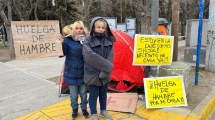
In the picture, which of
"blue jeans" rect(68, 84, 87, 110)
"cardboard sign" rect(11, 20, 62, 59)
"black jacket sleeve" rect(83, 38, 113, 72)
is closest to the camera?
"black jacket sleeve" rect(83, 38, 113, 72)

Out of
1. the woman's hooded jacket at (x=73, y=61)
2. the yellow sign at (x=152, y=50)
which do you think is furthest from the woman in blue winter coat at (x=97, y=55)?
the yellow sign at (x=152, y=50)

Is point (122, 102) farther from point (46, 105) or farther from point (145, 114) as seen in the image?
point (46, 105)

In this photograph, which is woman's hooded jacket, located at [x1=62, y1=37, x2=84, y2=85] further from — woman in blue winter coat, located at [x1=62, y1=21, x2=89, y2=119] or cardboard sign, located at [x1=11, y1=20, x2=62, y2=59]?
cardboard sign, located at [x1=11, y1=20, x2=62, y2=59]

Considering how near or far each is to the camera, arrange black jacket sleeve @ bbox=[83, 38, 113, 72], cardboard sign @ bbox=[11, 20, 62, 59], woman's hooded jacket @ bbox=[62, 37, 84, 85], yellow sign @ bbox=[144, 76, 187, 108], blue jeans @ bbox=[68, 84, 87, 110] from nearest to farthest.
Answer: black jacket sleeve @ bbox=[83, 38, 113, 72] < woman's hooded jacket @ bbox=[62, 37, 84, 85] < blue jeans @ bbox=[68, 84, 87, 110] < yellow sign @ bbox=[144, 76, 187, 108] < cardboard sign @ bbox=[11, 20, 62, 59]

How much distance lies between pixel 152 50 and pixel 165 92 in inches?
30.5

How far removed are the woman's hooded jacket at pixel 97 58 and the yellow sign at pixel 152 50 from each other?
871 millimetres

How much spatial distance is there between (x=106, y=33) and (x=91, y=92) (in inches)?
35.7

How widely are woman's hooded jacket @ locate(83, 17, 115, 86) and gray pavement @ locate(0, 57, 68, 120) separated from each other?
1.66m

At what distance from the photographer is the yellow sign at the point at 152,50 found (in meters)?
4.12

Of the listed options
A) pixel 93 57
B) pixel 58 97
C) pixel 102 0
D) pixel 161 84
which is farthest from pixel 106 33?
pixel 102 0

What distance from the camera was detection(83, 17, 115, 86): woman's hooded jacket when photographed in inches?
128

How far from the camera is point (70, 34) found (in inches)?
135

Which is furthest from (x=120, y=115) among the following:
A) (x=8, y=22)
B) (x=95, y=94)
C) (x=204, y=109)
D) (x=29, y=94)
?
(x=8, y=22)

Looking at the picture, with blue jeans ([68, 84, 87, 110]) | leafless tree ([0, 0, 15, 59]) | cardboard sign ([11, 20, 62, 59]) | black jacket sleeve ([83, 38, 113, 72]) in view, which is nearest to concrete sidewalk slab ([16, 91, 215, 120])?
blue jeans ([68, 84, 87, 110])
